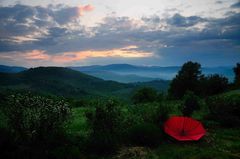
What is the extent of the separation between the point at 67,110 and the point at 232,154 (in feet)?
27.8

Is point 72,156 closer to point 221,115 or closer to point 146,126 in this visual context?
point 146,126

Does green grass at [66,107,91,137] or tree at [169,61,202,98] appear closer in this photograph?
green grass at [66,107,91,137]

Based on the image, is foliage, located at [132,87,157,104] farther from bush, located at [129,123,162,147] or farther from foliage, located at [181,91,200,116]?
bush, located at [129,123,162,147]

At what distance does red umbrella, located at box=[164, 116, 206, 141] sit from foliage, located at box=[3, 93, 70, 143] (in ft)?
23.2

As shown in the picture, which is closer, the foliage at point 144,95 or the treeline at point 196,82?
the treeline at point 196,82

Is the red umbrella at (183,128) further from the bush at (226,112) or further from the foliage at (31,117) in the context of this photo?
the foliage at (31,117)

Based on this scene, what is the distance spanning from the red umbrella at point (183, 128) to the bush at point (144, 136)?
131cm

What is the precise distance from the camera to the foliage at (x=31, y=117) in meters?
13.2

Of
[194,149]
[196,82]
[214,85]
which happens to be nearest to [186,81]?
[196,82]

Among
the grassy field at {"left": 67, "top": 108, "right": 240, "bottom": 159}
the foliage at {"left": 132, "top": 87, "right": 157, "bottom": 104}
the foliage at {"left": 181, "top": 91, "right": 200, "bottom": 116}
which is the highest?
the foliage at {"left": 181, "top": 91, "right": 200, "bottom": 116}

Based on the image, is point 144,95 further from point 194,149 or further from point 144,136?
point 194,149

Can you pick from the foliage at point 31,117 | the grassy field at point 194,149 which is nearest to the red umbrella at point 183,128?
the grassy field at point 194,149

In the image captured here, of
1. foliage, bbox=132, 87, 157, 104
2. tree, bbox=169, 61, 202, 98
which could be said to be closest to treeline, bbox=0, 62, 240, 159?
foliage, bbox=132, 87, 157, 104

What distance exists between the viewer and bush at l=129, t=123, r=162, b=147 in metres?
16.4
